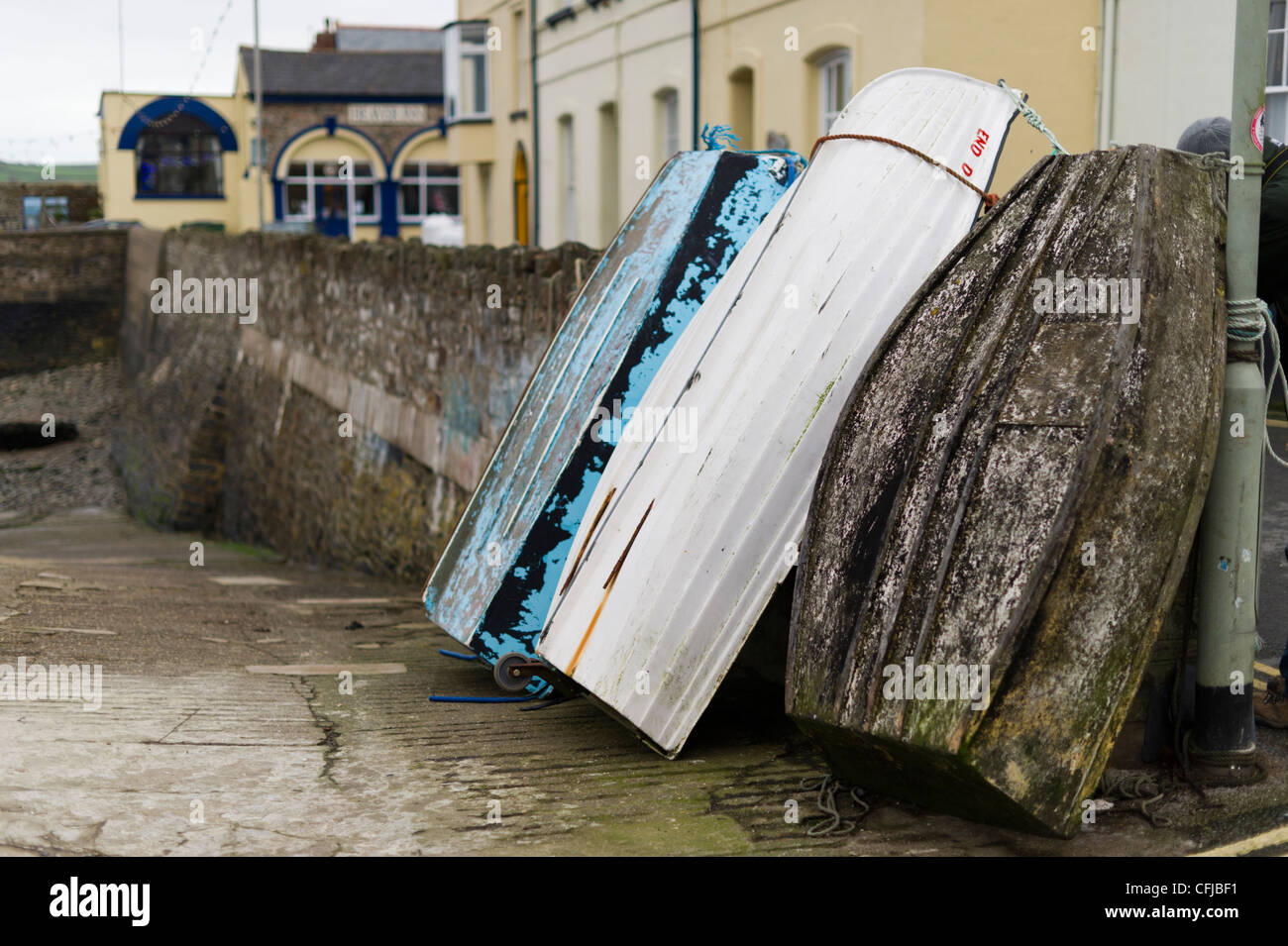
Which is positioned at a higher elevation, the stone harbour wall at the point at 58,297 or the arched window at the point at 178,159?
the arched window at the point at 178,159

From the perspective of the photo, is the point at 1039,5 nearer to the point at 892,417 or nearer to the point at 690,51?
the point at 690,51

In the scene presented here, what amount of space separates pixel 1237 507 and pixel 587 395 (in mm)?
2515

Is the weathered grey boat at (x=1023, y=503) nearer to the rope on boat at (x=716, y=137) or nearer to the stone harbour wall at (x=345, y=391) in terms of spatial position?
the rope on boat at (x=716, y=137)

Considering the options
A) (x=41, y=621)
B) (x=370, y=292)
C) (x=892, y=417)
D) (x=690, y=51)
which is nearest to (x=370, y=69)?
(x=690, y=51)

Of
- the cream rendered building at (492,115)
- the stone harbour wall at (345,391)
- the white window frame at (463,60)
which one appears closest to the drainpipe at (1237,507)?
the stone harbour wall at (345,391)

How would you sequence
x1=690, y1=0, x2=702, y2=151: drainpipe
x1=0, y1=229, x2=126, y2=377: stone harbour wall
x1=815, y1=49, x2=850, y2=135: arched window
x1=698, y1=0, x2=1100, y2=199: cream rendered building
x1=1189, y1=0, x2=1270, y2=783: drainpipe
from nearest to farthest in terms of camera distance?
x1=1189, y1=0, x2=1270, y2=783: drainpipe → x1=698, y1=0, x2=1100, y2=199: cream rendered building → x1=815, y1=49, x2=850, y2=135: arched window → x1=690, y1=0, x2=702, y2=151: drainpipe → x1=0, y1=229, x2=126, y2=377: stone harbour wall

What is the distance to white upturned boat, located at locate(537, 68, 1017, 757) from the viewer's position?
4.36 metres

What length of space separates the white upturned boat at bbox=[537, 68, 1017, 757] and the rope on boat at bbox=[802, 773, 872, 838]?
431mm

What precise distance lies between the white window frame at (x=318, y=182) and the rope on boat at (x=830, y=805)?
39359mm

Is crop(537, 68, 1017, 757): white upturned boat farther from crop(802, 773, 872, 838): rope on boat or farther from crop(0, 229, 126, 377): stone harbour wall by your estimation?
crop(0, 229, 126, 377): stone harbour wall

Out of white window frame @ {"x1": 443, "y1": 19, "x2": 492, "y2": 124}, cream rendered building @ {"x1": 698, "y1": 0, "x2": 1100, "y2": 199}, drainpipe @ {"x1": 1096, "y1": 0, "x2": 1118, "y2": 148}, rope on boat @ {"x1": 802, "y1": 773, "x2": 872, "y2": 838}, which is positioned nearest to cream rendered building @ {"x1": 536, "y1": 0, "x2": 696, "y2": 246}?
cream rendered building @ {"x1": 698, "y1": 0, "x2": 1100, "y2": 199}

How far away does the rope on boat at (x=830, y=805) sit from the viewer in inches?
149

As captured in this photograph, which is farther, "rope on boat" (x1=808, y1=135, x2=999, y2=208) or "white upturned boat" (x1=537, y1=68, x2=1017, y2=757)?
"rope on boat" (x1=808, y1=135, x2=999, y2=208)

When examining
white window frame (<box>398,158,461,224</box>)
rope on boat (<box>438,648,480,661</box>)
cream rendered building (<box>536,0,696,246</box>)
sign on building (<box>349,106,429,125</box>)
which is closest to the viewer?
rope on boat (<box>438,648,480,661</box>)
